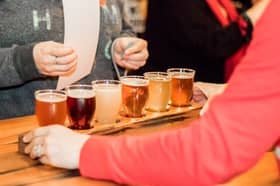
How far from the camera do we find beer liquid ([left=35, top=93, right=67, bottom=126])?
1.54 metres

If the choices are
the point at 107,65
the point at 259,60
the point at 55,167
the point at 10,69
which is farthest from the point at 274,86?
the point at 107,65

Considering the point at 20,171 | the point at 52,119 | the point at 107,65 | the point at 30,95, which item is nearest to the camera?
the point at 20,171

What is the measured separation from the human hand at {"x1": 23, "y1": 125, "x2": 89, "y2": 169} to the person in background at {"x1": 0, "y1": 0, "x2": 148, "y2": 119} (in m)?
0.35

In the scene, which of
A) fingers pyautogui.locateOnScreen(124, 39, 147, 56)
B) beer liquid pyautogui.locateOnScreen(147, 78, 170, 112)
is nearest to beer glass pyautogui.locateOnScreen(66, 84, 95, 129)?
beer liquid pyautogui.locateOnScreen(147, 78, 170, 112)

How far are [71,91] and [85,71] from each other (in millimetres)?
343

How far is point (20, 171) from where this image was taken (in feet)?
4.30

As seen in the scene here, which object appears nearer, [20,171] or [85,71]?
[20,171]

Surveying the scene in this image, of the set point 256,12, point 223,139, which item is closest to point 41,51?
point 223,139

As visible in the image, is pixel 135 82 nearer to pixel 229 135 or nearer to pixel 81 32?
pixel 81 32

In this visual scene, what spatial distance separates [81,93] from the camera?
5.19 feet

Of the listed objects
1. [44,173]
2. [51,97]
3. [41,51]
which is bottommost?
[44,173]

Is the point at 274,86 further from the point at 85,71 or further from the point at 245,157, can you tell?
the point at 85,71

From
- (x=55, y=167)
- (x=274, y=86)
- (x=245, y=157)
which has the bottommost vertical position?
(x=55, y=167)

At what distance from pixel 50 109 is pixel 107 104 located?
0.54ft
